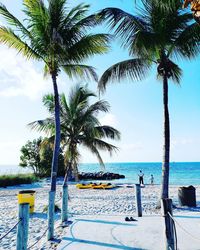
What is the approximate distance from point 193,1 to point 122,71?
811cm

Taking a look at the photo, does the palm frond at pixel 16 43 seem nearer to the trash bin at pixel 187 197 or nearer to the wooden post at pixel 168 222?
the wooden post at pixel 168 222

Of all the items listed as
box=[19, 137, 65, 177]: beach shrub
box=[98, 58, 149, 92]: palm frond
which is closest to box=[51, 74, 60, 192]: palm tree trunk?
box=[98, 58, 149, 92]: palm frond

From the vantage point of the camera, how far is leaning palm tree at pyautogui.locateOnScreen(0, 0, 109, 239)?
8594 millimetres

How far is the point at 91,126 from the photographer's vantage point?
14844 mm

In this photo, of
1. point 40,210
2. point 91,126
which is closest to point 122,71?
point 91,126

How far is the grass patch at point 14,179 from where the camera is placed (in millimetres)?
26116

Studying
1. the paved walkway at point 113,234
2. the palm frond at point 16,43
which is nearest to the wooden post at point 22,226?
the paved walkway at point 113,234

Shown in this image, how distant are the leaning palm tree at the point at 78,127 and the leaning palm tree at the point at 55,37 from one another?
596cm

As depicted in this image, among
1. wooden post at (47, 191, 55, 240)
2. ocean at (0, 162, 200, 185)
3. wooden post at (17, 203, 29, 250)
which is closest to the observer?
wooden post at (17, 203, 29, 250)

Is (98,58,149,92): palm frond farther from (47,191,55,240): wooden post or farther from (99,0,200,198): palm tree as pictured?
(47,191,55,240): wooden post

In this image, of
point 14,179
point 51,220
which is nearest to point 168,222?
point 51,220

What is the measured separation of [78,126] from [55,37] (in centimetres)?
770

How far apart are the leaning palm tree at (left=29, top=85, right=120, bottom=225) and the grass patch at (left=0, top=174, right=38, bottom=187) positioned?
43.2 feet

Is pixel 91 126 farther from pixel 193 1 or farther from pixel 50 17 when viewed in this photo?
pixel 193 1
